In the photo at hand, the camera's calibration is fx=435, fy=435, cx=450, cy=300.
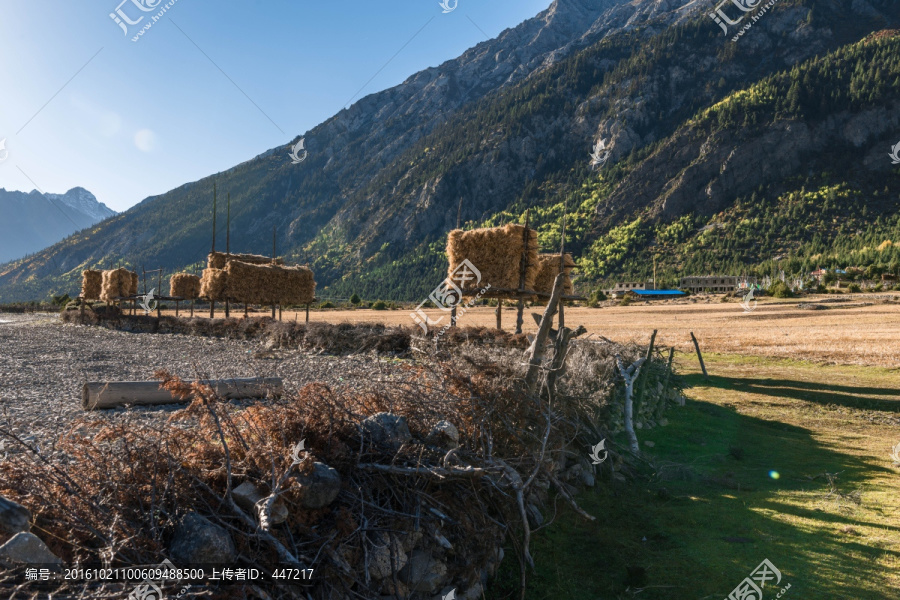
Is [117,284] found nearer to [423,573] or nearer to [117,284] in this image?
[117,284]

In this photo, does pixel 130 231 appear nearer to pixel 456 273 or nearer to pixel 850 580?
pixel 456 273

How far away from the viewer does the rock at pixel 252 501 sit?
260cm

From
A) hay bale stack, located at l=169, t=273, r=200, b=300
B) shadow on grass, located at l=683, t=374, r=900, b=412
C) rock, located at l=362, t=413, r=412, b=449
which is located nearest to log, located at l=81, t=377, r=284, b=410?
rock, located at l=362, t=413, r=412, b=449

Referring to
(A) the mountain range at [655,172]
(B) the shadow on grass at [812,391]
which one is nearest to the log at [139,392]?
(B) the shadow on grass at [812,391]

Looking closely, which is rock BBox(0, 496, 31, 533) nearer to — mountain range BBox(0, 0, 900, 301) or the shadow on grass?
the shadow on grass

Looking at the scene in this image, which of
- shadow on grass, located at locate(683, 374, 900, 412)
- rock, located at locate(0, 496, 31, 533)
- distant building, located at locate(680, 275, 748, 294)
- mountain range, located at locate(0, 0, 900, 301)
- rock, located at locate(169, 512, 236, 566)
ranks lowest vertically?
shadow on grass, located at locate(683, 374, 900, 412)

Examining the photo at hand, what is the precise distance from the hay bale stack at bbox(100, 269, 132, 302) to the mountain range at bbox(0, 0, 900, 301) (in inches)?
2833

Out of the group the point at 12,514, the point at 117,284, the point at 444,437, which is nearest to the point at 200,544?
the point at 12,514

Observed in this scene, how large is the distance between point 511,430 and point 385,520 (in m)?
1.50

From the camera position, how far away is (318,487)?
2855 millimetres

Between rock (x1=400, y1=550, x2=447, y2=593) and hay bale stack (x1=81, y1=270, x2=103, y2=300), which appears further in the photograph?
hay bale stack (x1=81, y1=270, x2=103, y2=300)

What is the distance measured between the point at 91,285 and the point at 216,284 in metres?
31.9

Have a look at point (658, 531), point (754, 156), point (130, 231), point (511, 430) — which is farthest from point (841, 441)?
point (130, 231)

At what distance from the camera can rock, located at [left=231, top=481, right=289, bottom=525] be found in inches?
102
